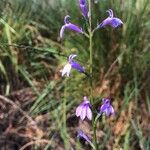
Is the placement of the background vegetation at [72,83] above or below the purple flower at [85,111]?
above

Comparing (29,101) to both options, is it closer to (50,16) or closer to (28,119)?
(28,119)

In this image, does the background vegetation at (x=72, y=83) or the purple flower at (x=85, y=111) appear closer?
the purple flower at (x=85, y=111)

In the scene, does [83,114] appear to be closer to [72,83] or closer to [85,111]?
A: [85,111]

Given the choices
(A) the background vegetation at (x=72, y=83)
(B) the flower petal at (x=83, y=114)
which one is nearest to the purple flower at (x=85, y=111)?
(B) the flower petal at (x=83, y=114)

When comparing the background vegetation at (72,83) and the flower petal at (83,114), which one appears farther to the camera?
the background vegetation at (72,83)

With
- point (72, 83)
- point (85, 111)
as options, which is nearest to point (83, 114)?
point (85, 111)

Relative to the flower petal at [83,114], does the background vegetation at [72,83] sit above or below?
above

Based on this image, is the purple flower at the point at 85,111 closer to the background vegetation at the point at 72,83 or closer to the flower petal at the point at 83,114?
the flower petal at the point at 83,114

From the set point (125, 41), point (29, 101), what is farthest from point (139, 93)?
point (29, 101)
